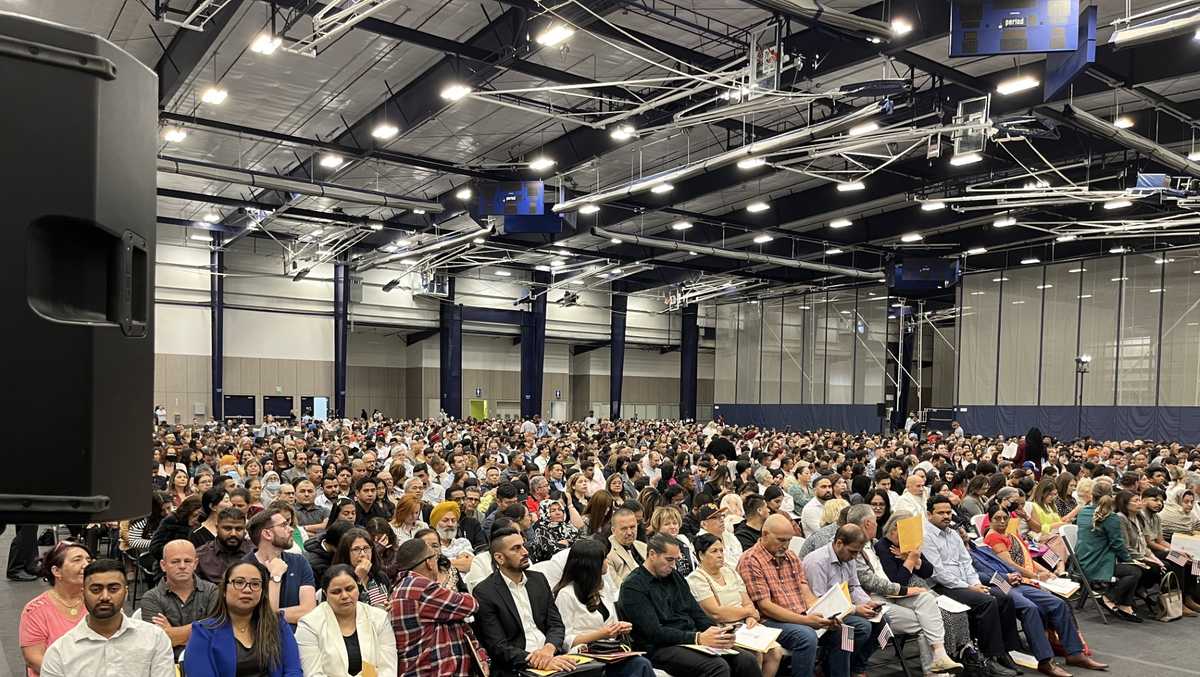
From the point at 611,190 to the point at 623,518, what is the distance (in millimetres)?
11723

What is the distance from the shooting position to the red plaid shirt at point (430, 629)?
4262 millimetres

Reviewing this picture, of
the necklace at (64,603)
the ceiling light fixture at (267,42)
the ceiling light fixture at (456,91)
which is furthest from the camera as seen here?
the ceiling light fixture at (456,91)

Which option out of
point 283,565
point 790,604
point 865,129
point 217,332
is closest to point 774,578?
point 790,604

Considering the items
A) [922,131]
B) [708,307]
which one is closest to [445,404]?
[708,307]

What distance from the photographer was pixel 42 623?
4.23 meters

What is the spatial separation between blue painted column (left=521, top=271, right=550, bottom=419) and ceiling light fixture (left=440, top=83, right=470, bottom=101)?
68.1 feet

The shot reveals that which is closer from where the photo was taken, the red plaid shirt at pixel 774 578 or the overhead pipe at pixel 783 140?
the red plaid shirt at pixel 774 578

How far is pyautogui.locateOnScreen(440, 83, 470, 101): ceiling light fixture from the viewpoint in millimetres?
11906

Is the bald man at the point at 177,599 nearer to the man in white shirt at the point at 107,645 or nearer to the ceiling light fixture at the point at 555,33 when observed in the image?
the man in white shirt at the point at 107,645

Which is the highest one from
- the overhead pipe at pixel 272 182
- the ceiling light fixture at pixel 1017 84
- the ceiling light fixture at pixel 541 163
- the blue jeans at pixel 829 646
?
the ceiling light fixture at pixel 1017 84

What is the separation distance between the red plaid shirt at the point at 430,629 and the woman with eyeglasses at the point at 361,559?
2.13ft

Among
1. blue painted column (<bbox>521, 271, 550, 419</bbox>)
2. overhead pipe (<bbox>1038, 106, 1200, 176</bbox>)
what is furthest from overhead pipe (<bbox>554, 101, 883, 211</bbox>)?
blue painted column (<bbox>521, 271, 550, 419</bbox>)

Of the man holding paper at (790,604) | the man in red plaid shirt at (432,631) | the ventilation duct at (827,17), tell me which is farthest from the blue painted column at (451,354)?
the man in red plaid shirt at (432,631)

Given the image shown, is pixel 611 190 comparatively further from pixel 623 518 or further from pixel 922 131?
pixel 623 518
